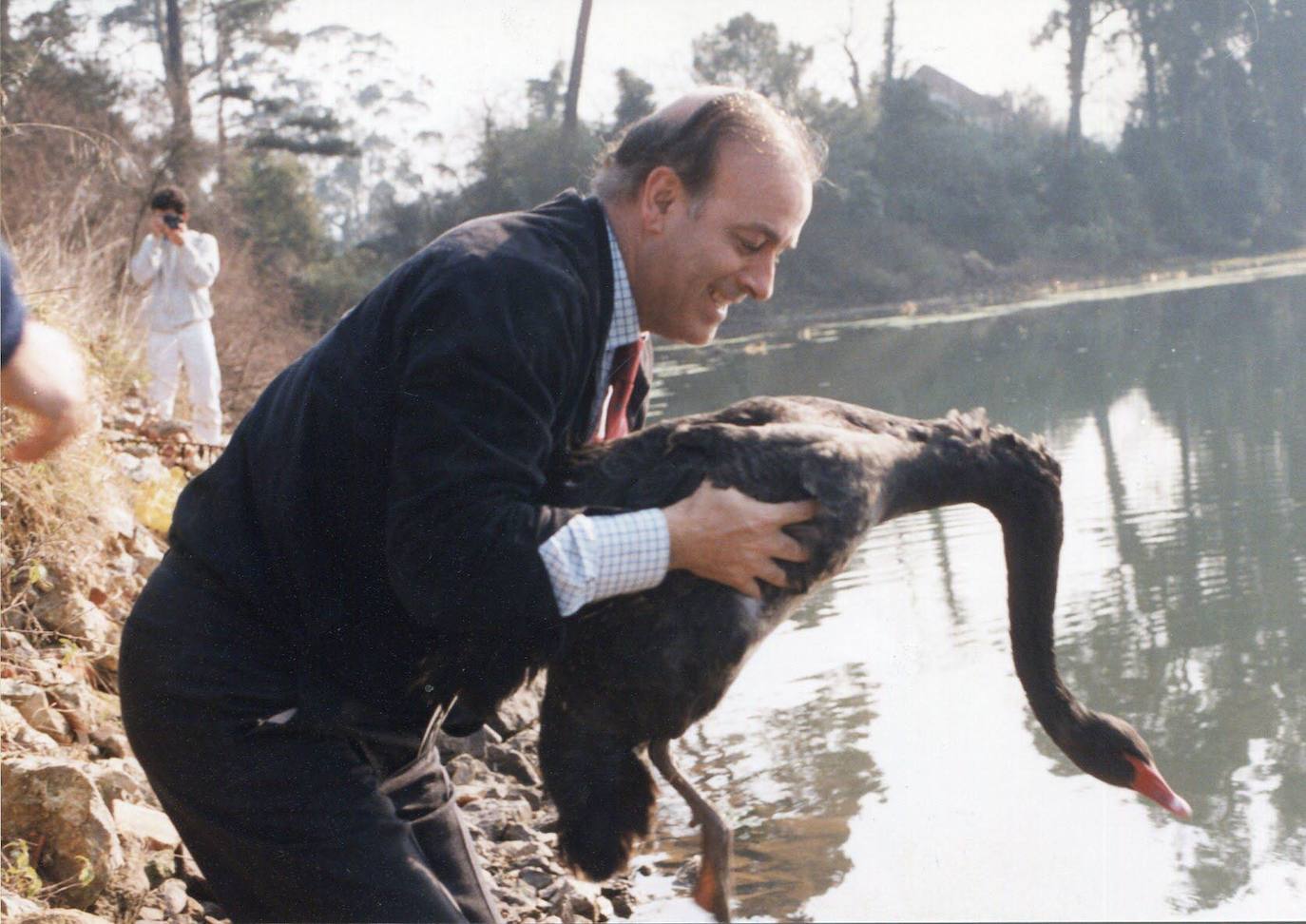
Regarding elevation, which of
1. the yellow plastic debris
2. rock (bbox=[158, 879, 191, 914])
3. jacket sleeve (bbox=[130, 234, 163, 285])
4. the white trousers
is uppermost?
jacket sleeve (bbox=[130, 234, 163, 285])

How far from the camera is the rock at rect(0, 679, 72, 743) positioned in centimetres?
471

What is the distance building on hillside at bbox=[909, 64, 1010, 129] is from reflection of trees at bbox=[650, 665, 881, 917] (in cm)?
3788

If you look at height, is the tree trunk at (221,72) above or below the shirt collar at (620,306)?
above

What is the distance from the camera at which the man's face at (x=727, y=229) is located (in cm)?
294

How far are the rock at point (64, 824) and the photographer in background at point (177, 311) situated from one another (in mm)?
7128

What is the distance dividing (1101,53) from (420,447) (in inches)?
1480

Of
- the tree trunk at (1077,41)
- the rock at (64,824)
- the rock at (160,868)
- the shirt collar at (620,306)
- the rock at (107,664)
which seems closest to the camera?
the shirt collar at (620,306)

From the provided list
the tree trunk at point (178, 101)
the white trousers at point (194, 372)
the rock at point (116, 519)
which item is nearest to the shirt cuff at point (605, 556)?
the rock at point (116, 519)

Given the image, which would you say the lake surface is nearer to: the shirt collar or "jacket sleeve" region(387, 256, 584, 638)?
the shirt collar

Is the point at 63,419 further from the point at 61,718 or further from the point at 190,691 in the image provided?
the point at 61,718

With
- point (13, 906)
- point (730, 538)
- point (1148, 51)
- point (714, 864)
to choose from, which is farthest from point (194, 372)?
point (1148, 51)

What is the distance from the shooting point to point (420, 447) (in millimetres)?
2490

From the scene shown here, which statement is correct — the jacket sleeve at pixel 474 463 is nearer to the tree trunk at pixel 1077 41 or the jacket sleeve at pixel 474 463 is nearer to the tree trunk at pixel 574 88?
the tree trunk at pixel 574 88

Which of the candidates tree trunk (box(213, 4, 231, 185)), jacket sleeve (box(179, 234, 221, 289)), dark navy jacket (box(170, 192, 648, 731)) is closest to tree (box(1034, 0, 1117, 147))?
tree trunk (box(213, 4, 231, 185))
